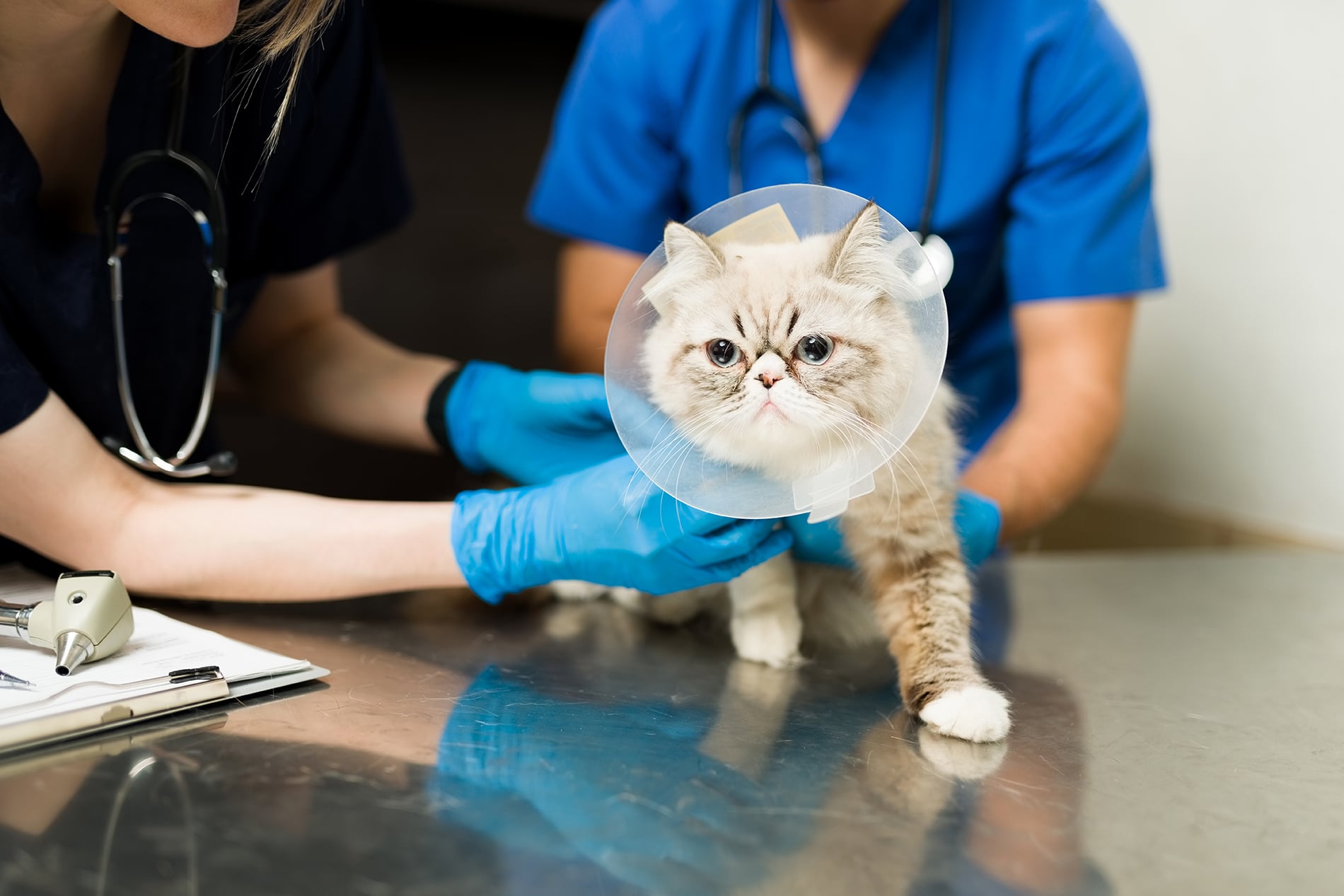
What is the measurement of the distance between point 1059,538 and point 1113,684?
146 cm

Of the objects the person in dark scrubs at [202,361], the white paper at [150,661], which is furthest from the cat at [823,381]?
the white paper at [150,661]

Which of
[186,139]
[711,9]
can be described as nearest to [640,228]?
[711,9]

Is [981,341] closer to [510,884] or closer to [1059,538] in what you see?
[1059,538]

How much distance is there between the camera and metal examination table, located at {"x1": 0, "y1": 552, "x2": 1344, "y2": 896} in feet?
2.16

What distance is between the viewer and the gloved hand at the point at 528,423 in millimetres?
1328

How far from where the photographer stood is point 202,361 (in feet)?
4.56

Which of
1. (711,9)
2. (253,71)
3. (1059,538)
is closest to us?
(253,71)

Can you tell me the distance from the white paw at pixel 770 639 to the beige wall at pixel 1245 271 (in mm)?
1409

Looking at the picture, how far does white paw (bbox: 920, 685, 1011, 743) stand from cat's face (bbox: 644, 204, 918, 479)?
25cm

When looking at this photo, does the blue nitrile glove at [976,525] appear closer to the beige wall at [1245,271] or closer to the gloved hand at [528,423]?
the gloved hand at [528,423]

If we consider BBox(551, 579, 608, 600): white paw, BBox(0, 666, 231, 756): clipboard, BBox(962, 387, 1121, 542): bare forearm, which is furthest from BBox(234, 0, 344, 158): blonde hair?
BBox(962, 387, 1121, 542): bare forearm

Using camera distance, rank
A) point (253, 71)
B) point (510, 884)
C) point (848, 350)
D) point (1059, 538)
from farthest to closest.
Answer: point (1059, 538) → point (253, 71) → point (848, 350) → point (510, 884)

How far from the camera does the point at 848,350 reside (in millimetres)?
909

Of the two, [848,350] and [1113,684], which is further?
[1113,684]
